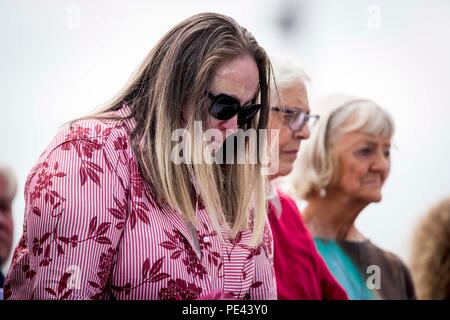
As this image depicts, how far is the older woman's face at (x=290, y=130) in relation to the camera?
2.54 metres

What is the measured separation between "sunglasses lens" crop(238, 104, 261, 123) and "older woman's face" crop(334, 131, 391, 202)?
43.2 inches

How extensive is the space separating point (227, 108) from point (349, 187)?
4.04 ft

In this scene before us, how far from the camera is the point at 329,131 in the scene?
297cm

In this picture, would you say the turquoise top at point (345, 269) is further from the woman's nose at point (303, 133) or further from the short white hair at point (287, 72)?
the short white hair at point (287, 72)

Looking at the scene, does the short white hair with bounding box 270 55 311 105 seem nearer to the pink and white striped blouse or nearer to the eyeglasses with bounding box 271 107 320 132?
the eyeglasses with bounding box 271 107 320 132

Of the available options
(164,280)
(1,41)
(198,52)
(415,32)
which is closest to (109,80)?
(1,41)

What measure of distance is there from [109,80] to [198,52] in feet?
1.61

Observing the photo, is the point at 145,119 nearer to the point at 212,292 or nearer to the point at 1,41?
the point at 212,292

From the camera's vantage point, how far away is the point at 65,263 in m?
1.63

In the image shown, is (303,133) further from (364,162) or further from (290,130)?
(364,162)

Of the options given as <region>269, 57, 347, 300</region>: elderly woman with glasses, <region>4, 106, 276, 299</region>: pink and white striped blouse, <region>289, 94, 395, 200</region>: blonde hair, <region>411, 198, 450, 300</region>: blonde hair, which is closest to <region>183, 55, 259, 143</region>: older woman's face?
<region>4, 106, 276, 299</region>: pink and white striped blouse

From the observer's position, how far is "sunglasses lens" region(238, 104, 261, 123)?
191 centimetres

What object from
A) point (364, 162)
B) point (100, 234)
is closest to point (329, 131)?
point (364, 162)

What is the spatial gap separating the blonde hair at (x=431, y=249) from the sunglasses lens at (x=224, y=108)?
133 centimetres
